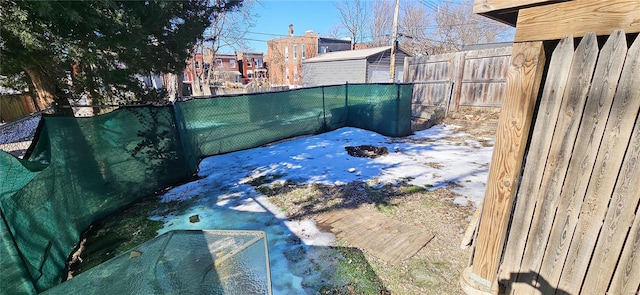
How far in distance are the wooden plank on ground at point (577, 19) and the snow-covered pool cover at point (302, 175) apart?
7.89 ft

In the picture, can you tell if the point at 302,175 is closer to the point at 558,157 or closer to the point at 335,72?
the point at 558,157

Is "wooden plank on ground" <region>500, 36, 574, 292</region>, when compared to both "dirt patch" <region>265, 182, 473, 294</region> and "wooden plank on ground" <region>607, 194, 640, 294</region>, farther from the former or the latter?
"dirt patch" <region>265, 182, 473, 294</region>

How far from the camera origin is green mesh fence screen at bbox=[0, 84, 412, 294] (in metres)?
2.10

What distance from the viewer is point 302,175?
4914 mm

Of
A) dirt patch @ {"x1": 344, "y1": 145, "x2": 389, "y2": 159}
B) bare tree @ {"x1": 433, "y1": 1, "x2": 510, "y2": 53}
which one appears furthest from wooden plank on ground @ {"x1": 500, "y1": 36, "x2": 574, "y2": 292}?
bare tree @ {"x1": 433, "y1": 1, "x2": 510, "y2": 53}

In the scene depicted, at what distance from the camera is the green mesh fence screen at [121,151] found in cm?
210

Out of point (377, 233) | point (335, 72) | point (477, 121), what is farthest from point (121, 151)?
point (335, 72)

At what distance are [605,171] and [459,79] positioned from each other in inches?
347

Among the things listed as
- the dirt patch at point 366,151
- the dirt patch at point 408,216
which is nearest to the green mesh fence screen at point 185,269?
the dirt patch at point 408,216

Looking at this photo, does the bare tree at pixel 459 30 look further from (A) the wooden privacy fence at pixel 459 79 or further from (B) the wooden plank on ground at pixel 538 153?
(B) the wooden plank on ground at pixel 538 153

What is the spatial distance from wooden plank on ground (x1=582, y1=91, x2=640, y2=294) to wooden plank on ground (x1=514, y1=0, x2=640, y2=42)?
18.6 inches

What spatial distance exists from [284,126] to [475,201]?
4682mm

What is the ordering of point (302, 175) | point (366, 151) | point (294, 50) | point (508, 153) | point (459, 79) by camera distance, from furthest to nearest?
point (294, 50)
point (459, 79)
point (366, 151)
point (302, 175)
point (508, 153)

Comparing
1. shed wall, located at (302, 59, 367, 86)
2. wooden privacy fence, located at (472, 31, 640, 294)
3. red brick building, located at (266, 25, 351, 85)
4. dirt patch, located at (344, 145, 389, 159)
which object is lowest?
dirt patch, located at (344, 145, 389, 159)
